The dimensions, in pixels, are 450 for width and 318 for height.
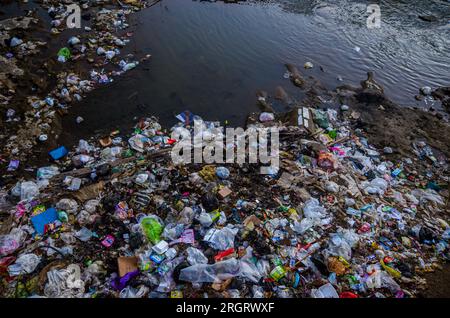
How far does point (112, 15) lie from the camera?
628 centimetres

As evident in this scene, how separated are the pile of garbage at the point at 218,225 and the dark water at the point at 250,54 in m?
0.95

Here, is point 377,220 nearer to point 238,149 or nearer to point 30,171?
point 238,149

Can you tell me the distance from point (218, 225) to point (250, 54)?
13.9 feet

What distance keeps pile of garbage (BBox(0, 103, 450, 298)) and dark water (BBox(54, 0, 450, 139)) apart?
0.95m

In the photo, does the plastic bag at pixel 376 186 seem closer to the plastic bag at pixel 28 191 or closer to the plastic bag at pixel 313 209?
the plastic bag at pixel 313 209

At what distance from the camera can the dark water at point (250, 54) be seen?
15.4ft

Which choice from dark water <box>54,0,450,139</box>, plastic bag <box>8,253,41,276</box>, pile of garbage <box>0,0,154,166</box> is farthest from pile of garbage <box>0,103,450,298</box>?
dark water <box>54,0,450,139</box>

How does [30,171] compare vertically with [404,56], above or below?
below

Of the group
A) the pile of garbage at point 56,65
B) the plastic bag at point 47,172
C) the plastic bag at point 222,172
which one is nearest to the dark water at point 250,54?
the pile of garbage at point 56,65

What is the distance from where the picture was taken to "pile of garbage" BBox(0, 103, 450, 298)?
2572 millimetres

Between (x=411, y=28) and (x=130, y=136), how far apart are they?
781cm

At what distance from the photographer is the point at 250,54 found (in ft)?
19.5

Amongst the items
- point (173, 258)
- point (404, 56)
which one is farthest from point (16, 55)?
point (404, 56)

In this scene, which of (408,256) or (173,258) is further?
(408,256)
